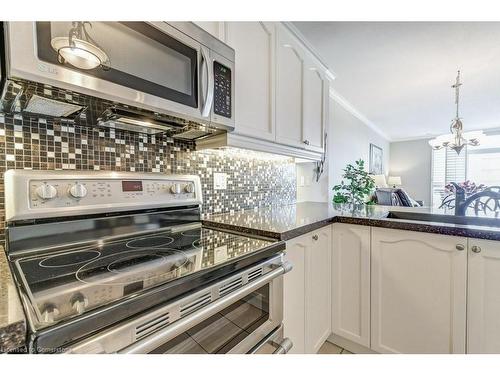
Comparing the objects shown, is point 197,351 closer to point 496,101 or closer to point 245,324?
point 245,324

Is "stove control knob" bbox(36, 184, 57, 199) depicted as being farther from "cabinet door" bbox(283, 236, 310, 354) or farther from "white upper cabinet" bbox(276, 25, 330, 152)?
"white upper cabinet" bbox(276, 25, 330, 152)

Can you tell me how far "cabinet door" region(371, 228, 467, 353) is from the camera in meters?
1.13

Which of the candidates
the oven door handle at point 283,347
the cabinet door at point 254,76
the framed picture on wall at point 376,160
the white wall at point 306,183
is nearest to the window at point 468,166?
the framed picture on wall at point 376,160

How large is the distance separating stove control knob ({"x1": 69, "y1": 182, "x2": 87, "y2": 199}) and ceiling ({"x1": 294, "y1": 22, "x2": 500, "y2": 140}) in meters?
1.70

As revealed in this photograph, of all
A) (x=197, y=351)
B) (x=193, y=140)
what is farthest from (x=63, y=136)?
(x=197, y=351)

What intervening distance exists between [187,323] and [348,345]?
138cm

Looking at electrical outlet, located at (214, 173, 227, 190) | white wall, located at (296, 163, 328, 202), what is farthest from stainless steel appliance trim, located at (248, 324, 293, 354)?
white wall, located at (296, 163, 328, 202)

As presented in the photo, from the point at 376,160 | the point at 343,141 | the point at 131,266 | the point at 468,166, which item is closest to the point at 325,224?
the point at 131,266

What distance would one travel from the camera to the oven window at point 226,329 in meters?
0.65

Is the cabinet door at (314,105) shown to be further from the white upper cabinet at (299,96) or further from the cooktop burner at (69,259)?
the cooktop burner at (69,259)

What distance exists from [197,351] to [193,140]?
1.01 meters

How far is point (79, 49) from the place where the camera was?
65 cm

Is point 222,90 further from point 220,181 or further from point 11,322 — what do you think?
point 11,322

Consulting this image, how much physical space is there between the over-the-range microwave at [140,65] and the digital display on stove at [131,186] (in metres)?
0.36
